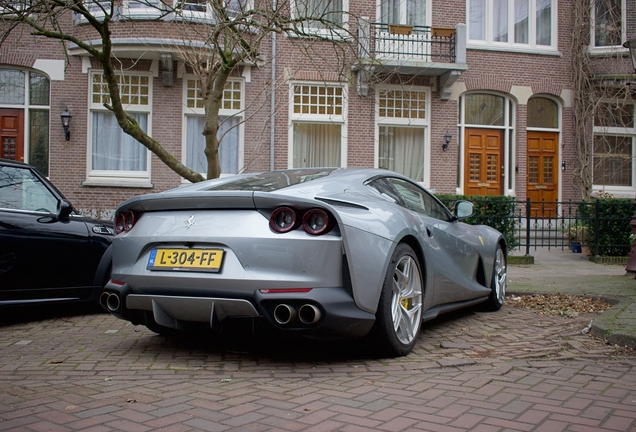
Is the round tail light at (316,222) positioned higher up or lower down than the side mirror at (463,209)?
lower down

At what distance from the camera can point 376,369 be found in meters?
3.96

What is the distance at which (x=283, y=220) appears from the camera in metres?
3.83

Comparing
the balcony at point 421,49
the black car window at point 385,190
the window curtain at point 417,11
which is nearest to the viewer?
the black car window at point 385,190

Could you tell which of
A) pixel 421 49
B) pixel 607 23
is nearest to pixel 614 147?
pixel 607 23

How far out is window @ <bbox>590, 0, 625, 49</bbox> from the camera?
1803 centimetres

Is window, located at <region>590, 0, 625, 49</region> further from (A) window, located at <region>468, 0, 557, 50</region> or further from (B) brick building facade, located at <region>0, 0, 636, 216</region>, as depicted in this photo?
(A) window, located at <region>468, 0, 557, 50</region>

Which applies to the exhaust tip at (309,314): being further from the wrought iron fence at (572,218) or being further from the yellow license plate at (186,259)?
the wrought iron fence at (572,218)

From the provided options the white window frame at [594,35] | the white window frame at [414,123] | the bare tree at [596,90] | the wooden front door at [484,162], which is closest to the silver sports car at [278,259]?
the white window frame at [414,123]

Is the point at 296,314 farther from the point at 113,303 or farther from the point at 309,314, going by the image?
the point at 113,303

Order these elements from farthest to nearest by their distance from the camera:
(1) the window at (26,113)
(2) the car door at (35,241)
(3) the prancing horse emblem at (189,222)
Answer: (1) the window at (26,113)
(2) the car door at (35,241)
(3) the prancing horse emblem at (189,222)

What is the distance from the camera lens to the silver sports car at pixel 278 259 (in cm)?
371

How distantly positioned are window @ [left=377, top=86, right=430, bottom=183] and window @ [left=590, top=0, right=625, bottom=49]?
544 centimetres

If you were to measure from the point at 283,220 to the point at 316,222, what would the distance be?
0.20m

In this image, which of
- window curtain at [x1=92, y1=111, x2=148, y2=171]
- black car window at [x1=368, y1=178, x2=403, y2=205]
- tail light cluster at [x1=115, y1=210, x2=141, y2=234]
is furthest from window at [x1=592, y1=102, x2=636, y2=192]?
tail light cluster at [x1=115, y1=210, x2=141, y2=234]
